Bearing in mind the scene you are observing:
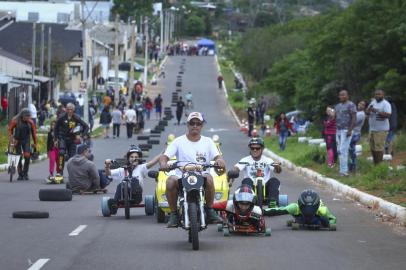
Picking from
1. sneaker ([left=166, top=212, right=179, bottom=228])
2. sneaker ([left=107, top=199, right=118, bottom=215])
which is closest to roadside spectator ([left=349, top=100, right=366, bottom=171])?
sneaker ([left=107, top=199, right=118, bottom=215])

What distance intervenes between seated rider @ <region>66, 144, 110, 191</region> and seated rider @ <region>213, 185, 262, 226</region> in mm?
7501

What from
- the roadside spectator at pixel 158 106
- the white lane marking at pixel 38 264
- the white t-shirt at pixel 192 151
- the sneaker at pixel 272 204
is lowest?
the roadside spectator at pixel 158 106

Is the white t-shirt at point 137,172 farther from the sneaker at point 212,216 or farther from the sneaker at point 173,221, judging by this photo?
the sneaker at point 173,221

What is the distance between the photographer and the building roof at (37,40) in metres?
88.2

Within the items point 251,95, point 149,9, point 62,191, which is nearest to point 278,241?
point 62,191

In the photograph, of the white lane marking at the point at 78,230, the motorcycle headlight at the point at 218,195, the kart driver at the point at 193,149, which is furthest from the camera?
the motorcycle headlight at the point at 218,195

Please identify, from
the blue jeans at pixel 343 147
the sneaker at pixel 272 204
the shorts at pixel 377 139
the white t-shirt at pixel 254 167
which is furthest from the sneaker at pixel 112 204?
the shorts at pixel 377 139

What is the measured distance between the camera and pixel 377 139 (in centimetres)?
2559

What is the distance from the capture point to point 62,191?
2111 cm

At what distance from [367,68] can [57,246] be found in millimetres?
35238

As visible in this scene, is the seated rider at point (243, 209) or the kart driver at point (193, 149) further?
the seated rider at point (243, 209)

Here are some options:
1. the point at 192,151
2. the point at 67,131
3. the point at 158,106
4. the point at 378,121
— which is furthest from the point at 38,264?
the point at 158,106

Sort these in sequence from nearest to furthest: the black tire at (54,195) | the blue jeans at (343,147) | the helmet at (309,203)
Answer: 1. the helmet at (309,203)
2. the black tire at (54,195)
3. the blue jeans at (343,147)

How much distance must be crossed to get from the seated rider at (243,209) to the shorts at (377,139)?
35.6 feet
